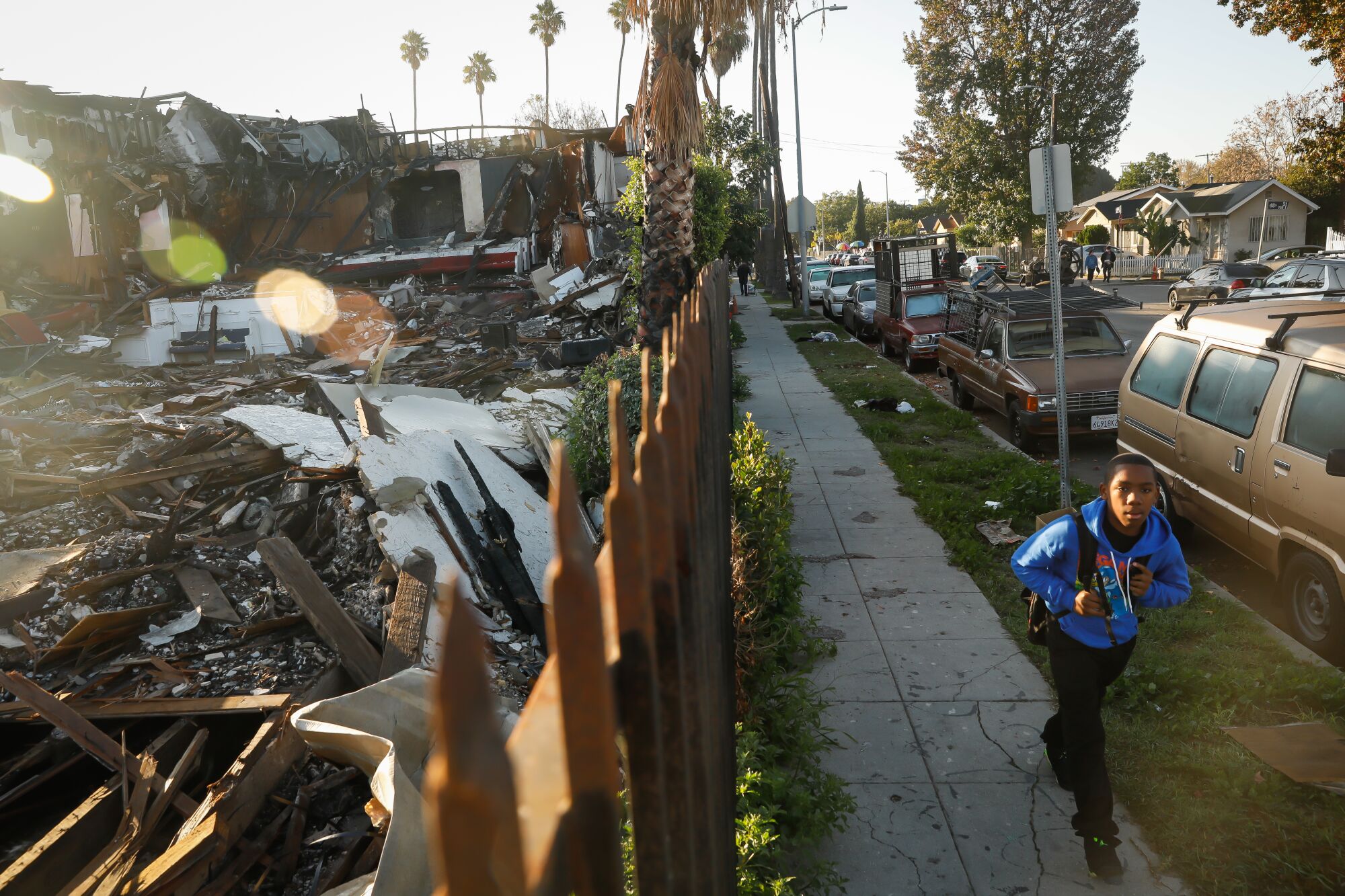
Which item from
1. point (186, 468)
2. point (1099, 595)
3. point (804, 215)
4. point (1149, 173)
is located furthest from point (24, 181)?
point (1149, 173)

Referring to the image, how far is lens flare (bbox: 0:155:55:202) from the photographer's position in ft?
95.1

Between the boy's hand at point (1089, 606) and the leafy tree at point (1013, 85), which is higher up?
the leafy tree at point (1013, 85)

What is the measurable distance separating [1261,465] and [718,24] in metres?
7.54

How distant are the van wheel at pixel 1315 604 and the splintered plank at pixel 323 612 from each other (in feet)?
18.2

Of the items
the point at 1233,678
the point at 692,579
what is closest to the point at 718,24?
the point at 1233,678

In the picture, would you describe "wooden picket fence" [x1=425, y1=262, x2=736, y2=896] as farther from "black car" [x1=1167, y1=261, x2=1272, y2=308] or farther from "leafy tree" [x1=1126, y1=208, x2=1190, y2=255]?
"leafy tree" [x1=1126, y1=208, x2=1190, y2=255]

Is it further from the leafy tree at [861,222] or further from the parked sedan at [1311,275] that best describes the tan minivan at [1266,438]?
the leafy tree at [861,222]

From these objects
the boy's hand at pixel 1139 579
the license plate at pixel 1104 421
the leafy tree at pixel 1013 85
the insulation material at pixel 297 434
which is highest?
the leafy tree at pixel 1013 85

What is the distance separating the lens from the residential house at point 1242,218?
51875mm

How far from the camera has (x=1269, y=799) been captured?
4.22 meters

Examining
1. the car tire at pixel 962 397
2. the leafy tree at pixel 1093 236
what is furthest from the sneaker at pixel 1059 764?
the leafy tree at pixel 1093 236

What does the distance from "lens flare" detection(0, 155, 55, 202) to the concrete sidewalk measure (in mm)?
30082

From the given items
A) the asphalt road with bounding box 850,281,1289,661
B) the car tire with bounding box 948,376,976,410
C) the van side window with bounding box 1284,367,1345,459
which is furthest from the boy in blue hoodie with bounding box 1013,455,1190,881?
the car tire with bounding box 948,376,976,410

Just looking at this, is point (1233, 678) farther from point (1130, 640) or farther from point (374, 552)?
point (374, 552)
